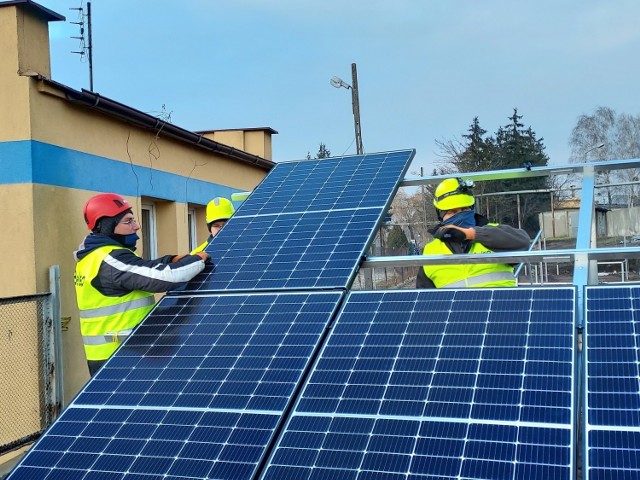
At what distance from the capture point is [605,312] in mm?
3049

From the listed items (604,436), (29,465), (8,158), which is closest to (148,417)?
(29,465)

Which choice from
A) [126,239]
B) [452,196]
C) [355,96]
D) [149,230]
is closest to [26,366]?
[126,239]

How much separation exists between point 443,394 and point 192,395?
1240 millimetres

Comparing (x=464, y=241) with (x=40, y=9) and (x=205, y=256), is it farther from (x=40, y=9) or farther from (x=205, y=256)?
(x=40, y=9)

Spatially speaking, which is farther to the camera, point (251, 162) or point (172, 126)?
point (251, 162)

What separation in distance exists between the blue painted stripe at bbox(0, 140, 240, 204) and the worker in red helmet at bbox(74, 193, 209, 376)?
3.67 metres

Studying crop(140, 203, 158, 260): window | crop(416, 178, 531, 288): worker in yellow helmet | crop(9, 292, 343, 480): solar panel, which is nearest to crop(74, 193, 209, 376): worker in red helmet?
crop(9, 292, 343, 480): solar panel

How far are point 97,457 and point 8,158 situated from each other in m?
5.90

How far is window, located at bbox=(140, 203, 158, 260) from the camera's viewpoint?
1140cm

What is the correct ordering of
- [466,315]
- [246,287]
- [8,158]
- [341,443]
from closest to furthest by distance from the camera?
[341,443]
[466,315]
[246,287]
[8,158]

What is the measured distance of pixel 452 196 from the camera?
200 inches

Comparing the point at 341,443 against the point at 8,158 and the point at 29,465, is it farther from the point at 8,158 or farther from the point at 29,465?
the point at 8,158

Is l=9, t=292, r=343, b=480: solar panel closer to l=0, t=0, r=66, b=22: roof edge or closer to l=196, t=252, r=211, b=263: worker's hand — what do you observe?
l=196, t=252, r=211, b=263: worker's hand

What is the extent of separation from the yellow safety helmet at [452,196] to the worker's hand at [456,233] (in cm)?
42
